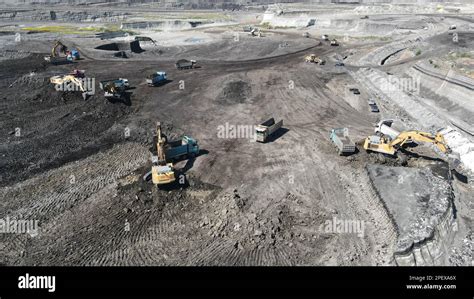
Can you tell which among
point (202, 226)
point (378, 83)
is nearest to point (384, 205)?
point (202, 226)

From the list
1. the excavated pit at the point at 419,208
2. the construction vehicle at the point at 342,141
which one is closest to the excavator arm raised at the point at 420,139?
the excavated pit at the point at 419,208

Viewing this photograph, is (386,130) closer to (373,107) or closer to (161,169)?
(373,107)

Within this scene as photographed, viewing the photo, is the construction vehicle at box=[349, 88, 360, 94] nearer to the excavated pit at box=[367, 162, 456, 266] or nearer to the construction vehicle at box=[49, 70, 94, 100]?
the excavated pit at box=[367, 162, 456, 266]

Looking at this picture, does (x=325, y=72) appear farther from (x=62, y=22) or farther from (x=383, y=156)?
(x=62, y=22)

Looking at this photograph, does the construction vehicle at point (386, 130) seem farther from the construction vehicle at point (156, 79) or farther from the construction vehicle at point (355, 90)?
the construction vehicle at point (156, 79)

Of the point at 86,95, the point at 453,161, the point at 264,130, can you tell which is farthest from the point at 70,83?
the point at 453,161

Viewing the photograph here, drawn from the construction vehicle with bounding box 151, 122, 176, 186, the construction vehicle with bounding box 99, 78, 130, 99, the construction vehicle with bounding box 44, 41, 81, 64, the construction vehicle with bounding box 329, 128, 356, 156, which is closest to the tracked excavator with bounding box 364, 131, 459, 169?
the construction vehicle with bounding box 329, 128, 356, 156
